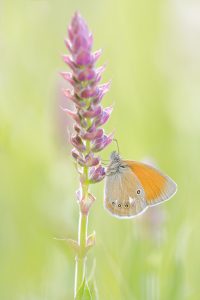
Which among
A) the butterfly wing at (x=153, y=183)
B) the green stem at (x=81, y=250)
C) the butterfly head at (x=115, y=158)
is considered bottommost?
the green stem at (x=81, y=250)

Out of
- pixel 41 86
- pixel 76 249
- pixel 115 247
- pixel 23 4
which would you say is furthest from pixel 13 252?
pixel 23 4

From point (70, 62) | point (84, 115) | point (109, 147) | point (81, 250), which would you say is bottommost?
point (81, 250)

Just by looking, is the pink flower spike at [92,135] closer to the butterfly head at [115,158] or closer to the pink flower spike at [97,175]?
the pink flower spike at [97,175]

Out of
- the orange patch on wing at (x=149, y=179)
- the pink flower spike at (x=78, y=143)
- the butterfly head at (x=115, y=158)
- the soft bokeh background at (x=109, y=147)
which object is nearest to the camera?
the pink flower spike at (x=78, y=143)

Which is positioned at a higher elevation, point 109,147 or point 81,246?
point 109,147

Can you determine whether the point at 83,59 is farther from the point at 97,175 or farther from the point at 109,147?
the point at 109,147

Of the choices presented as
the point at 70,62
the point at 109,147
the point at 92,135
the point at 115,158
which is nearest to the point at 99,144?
the point at 92,135

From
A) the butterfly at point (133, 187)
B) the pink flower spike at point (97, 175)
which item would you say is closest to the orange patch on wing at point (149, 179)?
the butterfly at point (133, 187)
